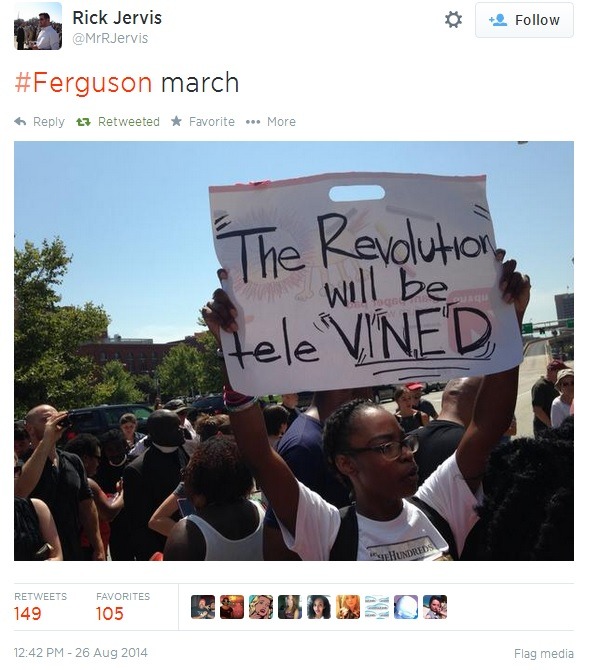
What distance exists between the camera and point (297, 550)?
2.00 m

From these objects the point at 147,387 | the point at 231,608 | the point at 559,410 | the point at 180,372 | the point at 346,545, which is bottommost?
the point at 147,387

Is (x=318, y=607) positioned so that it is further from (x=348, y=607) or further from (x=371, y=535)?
(x=371, y=535)

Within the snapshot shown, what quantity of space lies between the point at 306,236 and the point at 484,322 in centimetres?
59

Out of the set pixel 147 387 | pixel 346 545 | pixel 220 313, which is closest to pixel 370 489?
pixel 346 545

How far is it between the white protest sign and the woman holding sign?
0.26 ft

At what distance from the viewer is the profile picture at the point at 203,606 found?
2052 mm

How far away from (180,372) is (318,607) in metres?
64.2

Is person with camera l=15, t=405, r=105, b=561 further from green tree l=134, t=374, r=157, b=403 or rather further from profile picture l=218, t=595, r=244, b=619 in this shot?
green tree l=134, t=374, r=157, b=403
